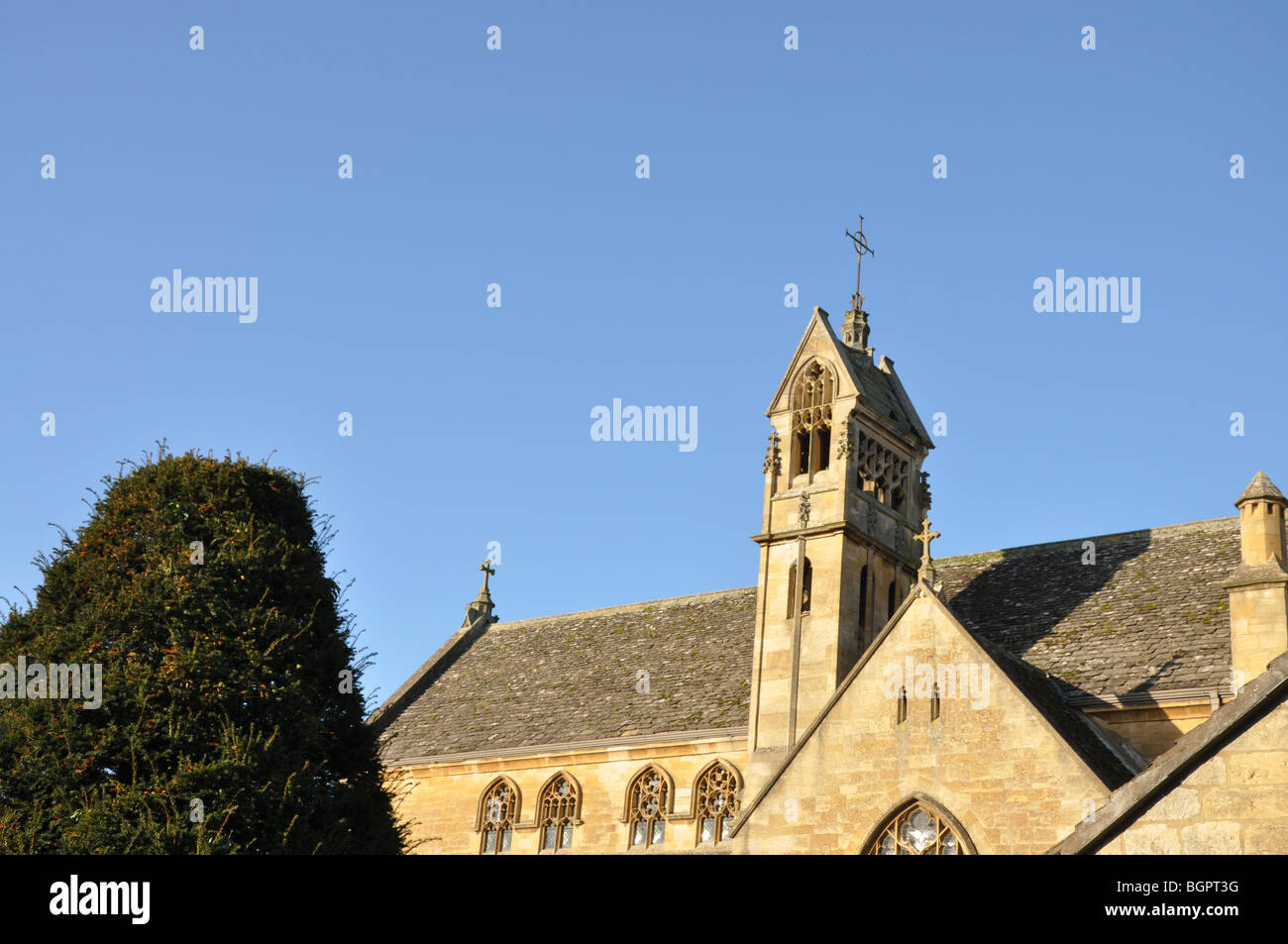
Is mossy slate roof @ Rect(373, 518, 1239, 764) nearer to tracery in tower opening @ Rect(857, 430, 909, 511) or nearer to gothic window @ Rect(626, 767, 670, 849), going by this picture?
gothic window @ Rect(626, 767, 670, 849)

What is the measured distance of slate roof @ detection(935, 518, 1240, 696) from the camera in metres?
24.4

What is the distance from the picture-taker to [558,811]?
111 feet

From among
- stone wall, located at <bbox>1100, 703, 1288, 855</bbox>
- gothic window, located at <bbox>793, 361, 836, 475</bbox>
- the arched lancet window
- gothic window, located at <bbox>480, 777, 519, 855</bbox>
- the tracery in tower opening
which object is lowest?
gothic window, located at <bbox>480, 777, 519, 855</bbox>

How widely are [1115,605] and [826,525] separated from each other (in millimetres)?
5874

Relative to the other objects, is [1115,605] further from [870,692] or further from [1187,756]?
[1187,756]

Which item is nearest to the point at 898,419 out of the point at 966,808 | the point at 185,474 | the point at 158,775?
the point at 966,808

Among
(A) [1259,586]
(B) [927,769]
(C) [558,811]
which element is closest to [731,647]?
(C) [558,811]

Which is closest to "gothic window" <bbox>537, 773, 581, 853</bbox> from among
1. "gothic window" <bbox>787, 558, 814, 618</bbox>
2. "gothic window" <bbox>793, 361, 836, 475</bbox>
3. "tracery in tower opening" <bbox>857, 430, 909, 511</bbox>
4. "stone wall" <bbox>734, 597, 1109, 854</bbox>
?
"gothic window" <bbox>787, 558, 814, 618</bbox>

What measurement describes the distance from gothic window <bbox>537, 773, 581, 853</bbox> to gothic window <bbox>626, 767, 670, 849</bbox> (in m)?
1.57

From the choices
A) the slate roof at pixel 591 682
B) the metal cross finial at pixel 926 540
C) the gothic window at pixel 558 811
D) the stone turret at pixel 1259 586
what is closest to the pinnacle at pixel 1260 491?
the stone turret at pixel 1259 586

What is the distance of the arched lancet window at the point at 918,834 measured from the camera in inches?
772

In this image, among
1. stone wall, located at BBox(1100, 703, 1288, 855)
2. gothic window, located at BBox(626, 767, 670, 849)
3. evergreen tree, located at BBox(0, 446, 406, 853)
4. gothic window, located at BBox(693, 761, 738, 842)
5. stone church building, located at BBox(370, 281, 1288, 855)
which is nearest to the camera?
stone wall, located at BBox(1100, 703, 1288, 855)

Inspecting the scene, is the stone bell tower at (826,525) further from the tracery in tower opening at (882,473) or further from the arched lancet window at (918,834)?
the arched lancet window at (918,834)
